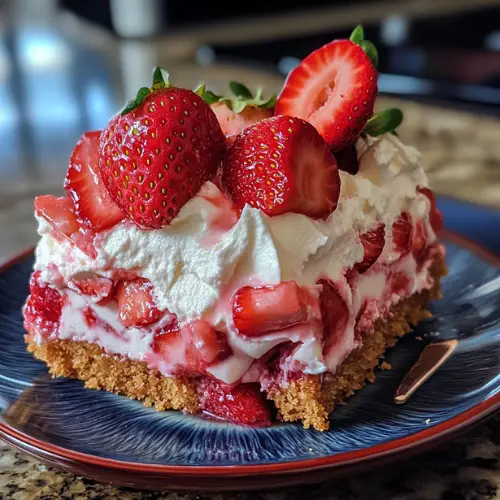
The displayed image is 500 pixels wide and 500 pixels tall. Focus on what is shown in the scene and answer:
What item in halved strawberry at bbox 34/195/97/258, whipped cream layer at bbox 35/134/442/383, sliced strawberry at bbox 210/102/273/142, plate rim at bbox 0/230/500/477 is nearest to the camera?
plate rim at bbox 0/230/500/477

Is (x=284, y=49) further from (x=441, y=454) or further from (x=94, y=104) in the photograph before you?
(x=441, y=454)

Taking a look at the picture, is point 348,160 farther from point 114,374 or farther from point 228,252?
point 114,374

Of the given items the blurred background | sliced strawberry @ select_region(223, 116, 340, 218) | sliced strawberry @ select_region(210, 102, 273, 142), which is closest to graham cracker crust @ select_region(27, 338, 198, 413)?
sliced strawberry @ select_region(223, 116, 340, 218)

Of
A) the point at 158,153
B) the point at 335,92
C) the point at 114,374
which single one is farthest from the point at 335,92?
the point at 114,374

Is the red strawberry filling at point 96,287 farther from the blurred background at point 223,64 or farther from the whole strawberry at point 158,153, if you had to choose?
the blurred background at point 223,64

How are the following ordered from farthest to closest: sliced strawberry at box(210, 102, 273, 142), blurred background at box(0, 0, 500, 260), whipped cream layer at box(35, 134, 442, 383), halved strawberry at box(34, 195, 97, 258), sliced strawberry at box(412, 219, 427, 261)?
blurred background at box(0, 0, 500, 260) → sliced strawberry at box(412, 219, 427, 261) → sliced strawberry at box(210, 102, 273, 142) → halved strawberry at box(34, 195, 97, 258) → whipped cream layer at box(35, 134, 442, 383)

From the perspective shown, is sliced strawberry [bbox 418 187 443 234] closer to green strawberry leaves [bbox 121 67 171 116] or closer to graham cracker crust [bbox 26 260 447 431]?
graham cracker crust [bbox 26 260 447 431]
